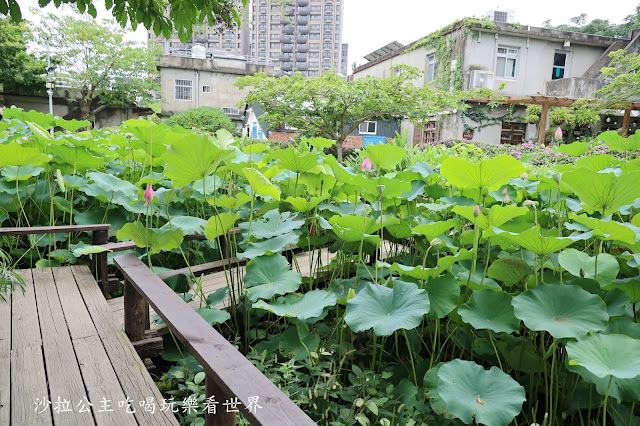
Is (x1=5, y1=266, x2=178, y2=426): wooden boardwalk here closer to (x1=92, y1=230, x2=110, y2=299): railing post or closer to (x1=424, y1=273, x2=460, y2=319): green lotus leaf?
(x1=92, y1=230, x2=110, y2=299): railing post

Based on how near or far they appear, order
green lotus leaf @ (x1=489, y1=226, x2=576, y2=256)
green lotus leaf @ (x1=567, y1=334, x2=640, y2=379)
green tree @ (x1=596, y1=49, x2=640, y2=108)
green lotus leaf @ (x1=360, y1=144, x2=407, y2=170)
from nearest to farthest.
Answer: green lotus leaf @ (x1=567, y1=334, x2=640, y2=379) → green lotus leaf @ (x1=489, y1=226, x2=576, y2=256) → green lotus leaf @ (x1=360, y1=144, x2=407, y2=170) → green tree @ (x1=596, y1=49, x2=640, y2=108)

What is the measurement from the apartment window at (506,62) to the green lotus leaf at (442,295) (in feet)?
47.6

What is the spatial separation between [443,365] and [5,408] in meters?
1.14

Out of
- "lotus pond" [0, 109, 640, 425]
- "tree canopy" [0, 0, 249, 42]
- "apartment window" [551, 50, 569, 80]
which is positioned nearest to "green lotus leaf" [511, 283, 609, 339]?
"lotus pond" [0, 109, 640, 425]

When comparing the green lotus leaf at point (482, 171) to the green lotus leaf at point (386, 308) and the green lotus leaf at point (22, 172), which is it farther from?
the green lotus leaf at point (22, 172)

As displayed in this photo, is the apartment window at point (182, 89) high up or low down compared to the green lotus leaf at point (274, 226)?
up

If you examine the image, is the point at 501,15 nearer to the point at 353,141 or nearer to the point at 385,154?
the point at 353,141

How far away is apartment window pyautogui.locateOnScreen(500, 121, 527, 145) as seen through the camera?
1400cm

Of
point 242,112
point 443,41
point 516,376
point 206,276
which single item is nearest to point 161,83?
point 242,112

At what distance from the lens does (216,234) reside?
1.59m

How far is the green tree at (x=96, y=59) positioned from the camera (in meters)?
18.0

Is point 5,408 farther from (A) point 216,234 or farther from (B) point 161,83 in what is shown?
(B) point 161,83

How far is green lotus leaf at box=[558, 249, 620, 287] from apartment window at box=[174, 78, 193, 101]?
830 inches

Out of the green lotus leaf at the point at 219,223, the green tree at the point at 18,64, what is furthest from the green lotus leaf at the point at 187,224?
the green tree at the point at 18,64
